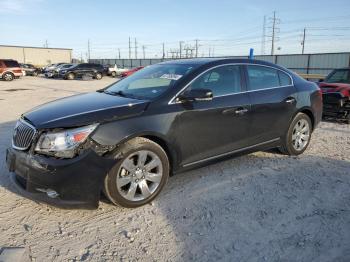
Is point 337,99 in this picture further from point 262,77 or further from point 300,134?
point 262,77

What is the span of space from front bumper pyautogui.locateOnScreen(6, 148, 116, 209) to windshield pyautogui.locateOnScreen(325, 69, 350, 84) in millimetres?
7793

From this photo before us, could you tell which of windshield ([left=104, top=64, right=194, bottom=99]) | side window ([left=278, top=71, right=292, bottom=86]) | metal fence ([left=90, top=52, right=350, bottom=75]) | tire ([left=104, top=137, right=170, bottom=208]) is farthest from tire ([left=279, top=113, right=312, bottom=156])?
metal fence ([left=90, top=52, right=350, bottom=75])

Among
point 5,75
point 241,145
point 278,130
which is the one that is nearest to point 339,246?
point 241,145

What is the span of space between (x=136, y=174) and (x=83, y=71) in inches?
1175

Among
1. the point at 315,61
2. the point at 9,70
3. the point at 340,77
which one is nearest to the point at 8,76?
the point at 9,70

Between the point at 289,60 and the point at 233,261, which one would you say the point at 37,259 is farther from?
the point at 289,60

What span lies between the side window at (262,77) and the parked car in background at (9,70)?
28.0 metres

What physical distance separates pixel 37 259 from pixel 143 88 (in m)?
2.49

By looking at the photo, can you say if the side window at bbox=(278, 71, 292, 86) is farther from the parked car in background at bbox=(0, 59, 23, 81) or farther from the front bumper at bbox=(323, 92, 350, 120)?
the parked car in background at bbox=(0, 59, 23, 81)

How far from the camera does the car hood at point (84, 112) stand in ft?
11.6

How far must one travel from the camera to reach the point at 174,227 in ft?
11.1

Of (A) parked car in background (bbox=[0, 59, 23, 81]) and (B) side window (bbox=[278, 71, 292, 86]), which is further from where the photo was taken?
(A) parked car in background (bbox=[0, 59, 23, 81])

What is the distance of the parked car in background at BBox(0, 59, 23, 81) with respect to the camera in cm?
2833

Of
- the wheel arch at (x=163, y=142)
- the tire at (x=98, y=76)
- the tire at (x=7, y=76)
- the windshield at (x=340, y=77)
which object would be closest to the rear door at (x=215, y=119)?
the wheel arch at (x=163, y=142)
